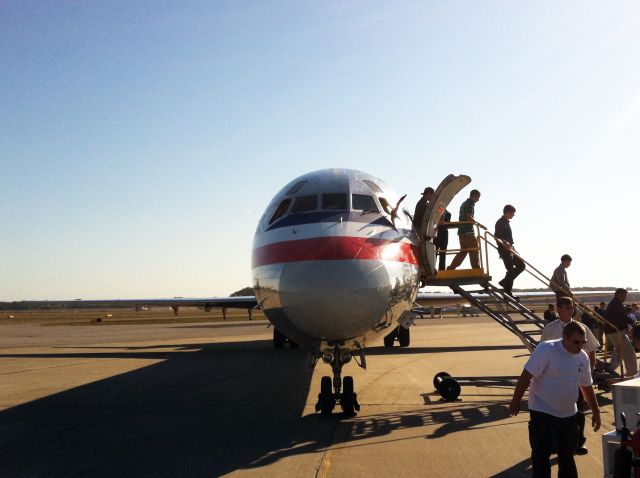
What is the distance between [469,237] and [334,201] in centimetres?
379

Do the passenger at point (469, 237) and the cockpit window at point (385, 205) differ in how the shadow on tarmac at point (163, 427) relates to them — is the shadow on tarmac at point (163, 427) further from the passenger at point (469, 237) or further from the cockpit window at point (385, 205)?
the passenger at point (469, 237)

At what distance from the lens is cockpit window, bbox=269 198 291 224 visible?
8328mm

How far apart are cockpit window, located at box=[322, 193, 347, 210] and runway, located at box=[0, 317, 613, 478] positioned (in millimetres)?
2939

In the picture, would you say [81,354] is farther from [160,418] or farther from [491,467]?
[491,467]

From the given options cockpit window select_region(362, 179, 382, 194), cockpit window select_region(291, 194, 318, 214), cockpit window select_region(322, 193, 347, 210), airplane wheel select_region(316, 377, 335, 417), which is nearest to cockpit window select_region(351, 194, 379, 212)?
cockpit window select_region(322, 193, 347, 210)

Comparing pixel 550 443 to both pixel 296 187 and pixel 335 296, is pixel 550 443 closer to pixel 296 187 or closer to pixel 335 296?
pixel 335 296

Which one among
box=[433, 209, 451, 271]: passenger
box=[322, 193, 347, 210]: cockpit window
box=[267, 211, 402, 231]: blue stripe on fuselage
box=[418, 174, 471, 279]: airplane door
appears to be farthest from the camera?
box=[433, 209, 451, 271]: passenger

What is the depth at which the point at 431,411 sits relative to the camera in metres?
8.29

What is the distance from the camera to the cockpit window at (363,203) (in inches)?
315

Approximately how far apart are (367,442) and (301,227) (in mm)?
2777

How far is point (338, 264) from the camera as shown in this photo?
655cm

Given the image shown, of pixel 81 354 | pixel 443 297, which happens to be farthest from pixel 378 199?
pixel 443 297

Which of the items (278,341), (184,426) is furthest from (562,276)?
(278,341)

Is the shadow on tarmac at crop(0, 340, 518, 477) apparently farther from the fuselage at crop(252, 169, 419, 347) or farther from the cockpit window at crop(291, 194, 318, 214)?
the cockpit window at crop(291, 194, 318, 214)
